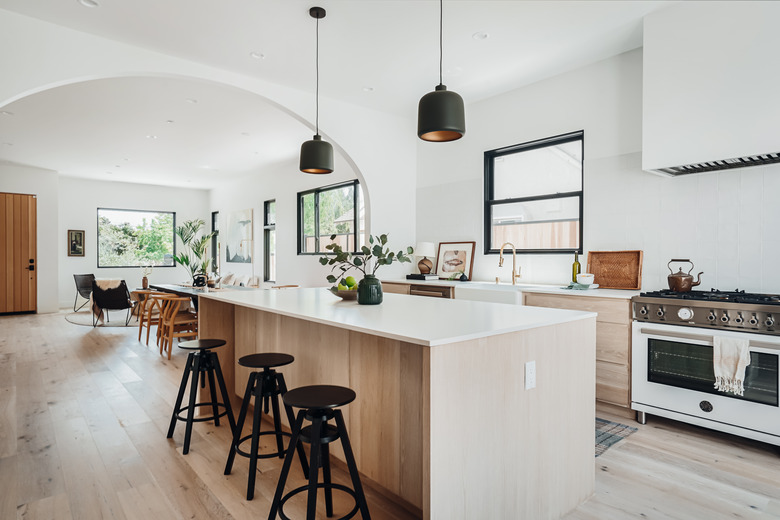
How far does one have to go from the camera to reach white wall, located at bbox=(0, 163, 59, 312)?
8.55 metres

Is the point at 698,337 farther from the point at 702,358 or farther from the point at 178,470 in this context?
the point at 178,470

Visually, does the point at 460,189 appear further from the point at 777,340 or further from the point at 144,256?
the point at 144,256

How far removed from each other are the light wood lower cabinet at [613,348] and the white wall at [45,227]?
987 cm

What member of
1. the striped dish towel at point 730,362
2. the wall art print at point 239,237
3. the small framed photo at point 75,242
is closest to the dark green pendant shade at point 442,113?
the striped dish towel at point 730,362

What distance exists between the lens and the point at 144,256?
10.6 m

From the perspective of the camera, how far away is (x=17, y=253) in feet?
27.7

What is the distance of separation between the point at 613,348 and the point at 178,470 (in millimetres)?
2949

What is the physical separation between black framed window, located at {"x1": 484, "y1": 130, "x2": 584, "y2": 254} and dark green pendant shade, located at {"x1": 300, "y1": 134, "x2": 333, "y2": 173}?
2298 millimetres

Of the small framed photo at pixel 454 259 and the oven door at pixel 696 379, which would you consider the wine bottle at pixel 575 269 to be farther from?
the small framed photo at pixel 454 259

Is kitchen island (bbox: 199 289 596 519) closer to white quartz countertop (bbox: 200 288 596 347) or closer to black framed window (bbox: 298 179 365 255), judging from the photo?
white quartz countertop (bbox: 200 288 596 347)

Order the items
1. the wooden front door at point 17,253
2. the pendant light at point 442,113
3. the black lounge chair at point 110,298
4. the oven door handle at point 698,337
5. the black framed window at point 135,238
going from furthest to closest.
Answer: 1. the black framed window at point 135,238
2. the wooden front door at point 17,253
3. the black lounge chair at point 110,298
4. the oven door handle at point 698,337
5. the pendant light at point 442,113

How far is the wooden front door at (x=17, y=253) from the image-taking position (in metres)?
8.29

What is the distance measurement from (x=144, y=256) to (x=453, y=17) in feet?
32.9

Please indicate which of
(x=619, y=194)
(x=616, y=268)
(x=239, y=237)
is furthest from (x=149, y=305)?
(x=619, y=194)
